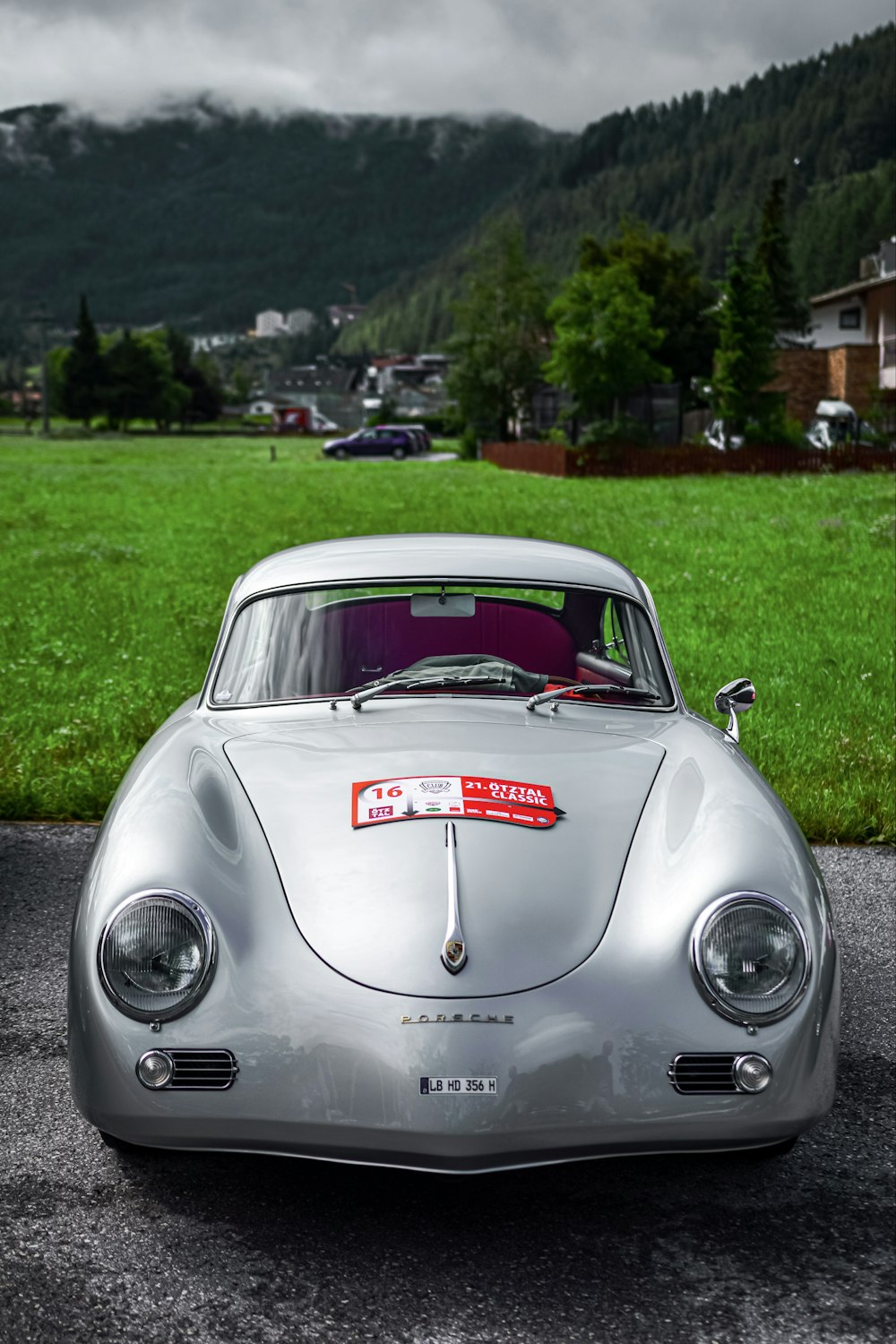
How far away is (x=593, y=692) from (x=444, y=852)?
4.37 feet

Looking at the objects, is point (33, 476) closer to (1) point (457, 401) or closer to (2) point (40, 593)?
(2) point (40, 593)

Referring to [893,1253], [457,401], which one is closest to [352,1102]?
[893,1253]

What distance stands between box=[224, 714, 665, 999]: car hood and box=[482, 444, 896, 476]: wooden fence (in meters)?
37.3

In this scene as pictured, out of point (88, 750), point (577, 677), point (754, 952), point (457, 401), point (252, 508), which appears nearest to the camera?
point (754, 952)

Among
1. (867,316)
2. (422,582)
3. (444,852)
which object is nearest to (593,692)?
(422,582)

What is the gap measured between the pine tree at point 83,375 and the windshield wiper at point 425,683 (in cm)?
12295

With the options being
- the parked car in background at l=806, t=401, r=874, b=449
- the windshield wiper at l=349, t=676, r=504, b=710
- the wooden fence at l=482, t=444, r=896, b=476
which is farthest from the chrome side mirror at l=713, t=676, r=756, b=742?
the parked car in background at l=806, t=401, r=874, b=449

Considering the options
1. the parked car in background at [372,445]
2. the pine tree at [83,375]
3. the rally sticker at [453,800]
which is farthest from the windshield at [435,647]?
the pine tree at [83,375]

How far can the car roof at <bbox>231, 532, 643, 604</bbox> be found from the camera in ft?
15.3

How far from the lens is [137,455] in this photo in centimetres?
6494

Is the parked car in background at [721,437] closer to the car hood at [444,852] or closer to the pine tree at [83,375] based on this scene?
the car hood at [444,852]

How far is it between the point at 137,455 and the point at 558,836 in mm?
64497

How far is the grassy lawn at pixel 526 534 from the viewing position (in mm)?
7582

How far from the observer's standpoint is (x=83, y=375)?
4776 inches
